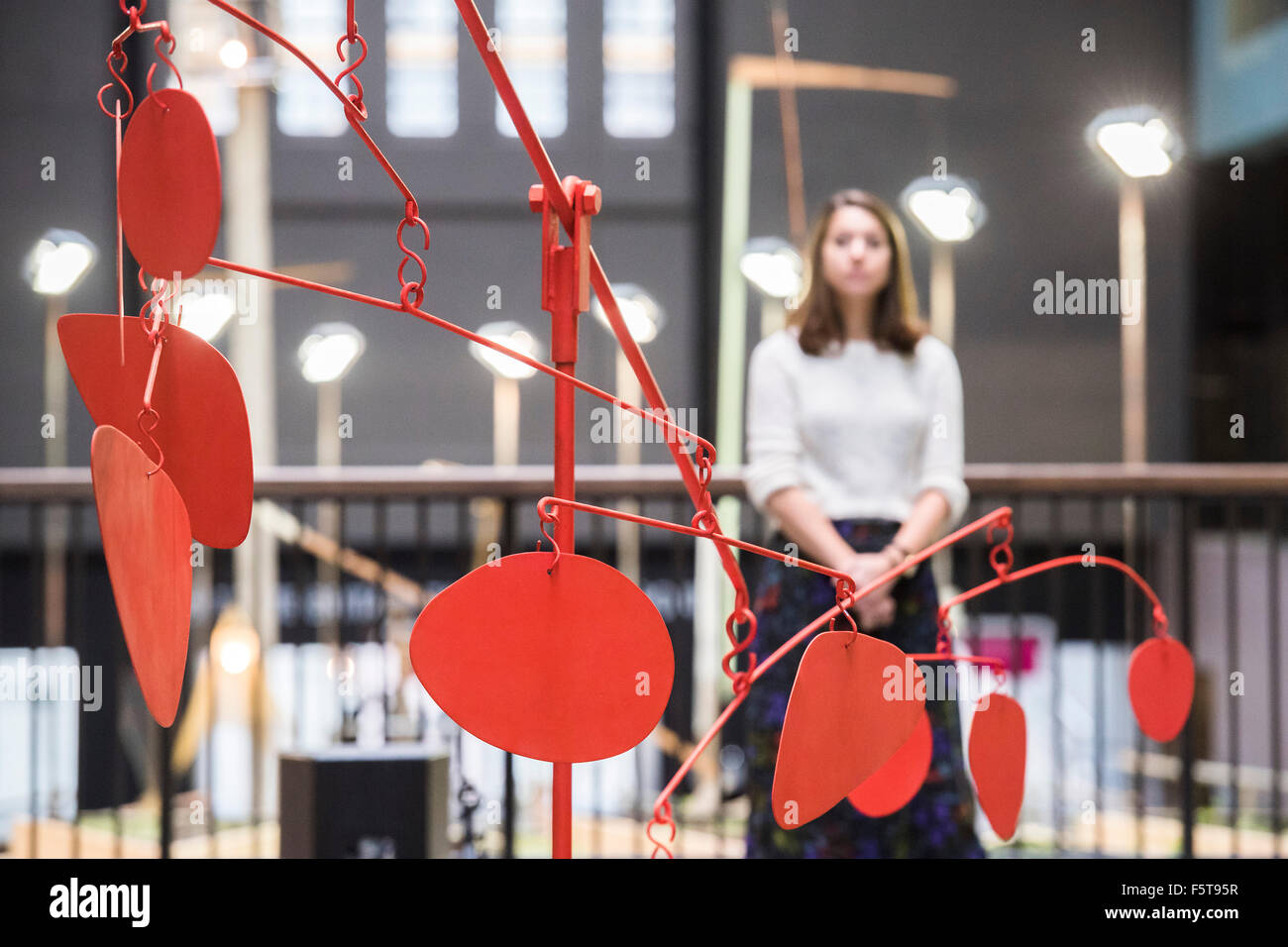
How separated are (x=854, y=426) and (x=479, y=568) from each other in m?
1.20

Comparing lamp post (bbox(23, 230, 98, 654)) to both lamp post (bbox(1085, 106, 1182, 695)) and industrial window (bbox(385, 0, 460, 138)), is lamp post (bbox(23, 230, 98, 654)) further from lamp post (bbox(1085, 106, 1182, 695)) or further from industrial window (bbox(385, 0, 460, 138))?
lamp post (bbox(1085, 106, 1182, 695))

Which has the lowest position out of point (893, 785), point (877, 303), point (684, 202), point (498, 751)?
point (498, 751)

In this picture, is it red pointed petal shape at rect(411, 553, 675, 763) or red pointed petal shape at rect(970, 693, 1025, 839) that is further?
red pointed petal shape at rect(970, 693, 1025, 839)

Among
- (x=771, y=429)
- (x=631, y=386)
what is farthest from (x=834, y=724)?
(x=631, y=386)

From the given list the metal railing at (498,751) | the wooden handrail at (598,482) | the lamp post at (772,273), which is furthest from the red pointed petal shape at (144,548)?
the lamp post at (772,273)

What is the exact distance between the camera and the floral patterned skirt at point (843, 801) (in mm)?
1592

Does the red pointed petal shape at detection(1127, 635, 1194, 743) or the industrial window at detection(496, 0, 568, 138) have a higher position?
the industrial window at detection(496, 0, 568, 138)

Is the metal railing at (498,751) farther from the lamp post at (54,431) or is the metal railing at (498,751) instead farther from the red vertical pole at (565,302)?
the red vertical pole at (565,302)

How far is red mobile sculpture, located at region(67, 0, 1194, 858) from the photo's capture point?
50 cm

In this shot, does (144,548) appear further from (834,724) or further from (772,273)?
(772,273)

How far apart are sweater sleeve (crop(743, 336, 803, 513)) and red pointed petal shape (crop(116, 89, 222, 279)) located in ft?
3.71

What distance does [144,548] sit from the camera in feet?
1.64

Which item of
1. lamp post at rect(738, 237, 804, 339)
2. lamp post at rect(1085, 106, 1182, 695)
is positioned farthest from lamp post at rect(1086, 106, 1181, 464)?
lamp post at rect(738, 237, 804, 339)
